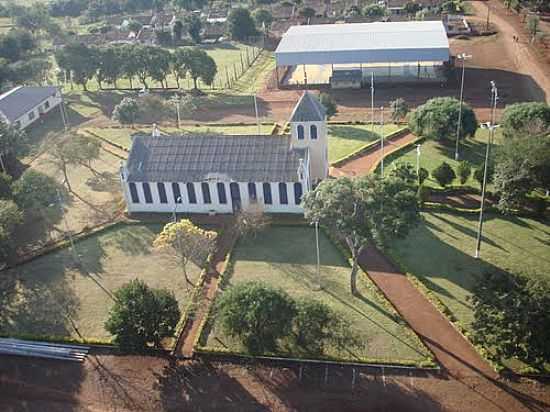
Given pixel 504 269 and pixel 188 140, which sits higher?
pixel 188 140

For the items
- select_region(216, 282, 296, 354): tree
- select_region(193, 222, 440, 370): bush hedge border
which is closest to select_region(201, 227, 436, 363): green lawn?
select_region(193, 222, 440, 370): bush hedge border

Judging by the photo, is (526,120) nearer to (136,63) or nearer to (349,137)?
(349,137)

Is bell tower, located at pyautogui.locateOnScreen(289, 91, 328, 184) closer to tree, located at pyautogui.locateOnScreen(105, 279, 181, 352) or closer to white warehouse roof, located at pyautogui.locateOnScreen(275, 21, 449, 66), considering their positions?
tree, located at pyautogui.locateOnScreen(105, 279, 181, 352)

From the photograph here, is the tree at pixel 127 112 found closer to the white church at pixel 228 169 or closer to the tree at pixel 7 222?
the white church at pixel 228 169

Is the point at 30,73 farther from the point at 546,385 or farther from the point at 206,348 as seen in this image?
the point at 546,385

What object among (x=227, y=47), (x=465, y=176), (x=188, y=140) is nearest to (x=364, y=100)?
(x=465, y=176)

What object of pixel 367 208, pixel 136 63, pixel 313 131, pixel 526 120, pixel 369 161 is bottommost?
pixel 369 161

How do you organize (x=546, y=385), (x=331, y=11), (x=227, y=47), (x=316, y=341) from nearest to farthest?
(x=546, y=385)
(x=316, y=341)
(x=227, y=47)
(x=331, y=11)

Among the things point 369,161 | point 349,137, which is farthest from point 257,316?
point 349,137
